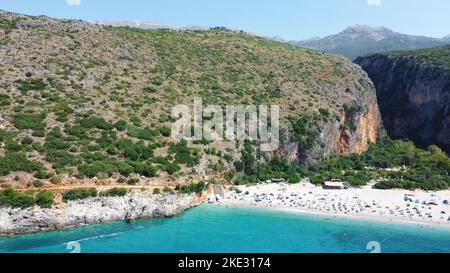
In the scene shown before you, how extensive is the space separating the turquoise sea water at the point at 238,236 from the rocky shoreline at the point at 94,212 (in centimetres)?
106

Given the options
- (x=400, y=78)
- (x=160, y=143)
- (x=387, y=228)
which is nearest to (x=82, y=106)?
(x=160, y=143)

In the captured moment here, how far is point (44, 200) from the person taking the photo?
4134 cm

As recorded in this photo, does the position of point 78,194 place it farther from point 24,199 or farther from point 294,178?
point 294,178

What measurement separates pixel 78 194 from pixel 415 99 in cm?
9504

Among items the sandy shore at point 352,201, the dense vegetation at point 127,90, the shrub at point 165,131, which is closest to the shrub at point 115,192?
the dense vegetation at point 127,90

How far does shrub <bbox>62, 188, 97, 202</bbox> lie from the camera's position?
1701 inches

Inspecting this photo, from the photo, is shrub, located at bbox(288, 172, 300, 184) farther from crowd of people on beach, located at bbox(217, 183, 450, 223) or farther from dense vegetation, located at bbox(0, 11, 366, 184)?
dense vegetation, located at bbox(0, 11, 366, 184)

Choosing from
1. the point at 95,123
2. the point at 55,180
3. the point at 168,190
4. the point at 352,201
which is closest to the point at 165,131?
the point at 95,123

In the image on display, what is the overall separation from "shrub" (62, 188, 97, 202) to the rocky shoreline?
428mm

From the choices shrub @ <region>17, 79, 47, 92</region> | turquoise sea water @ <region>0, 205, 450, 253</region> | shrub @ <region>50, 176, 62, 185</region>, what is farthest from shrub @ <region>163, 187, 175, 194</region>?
shrub @ <region>17, 79, 47, 92</region>

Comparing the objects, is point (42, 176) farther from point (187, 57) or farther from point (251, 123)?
point (187, 57)

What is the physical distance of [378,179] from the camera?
6844cm
